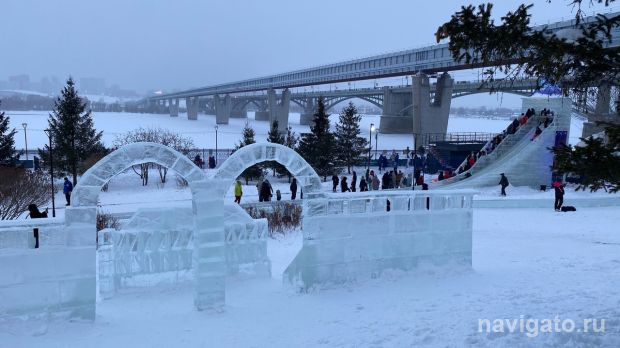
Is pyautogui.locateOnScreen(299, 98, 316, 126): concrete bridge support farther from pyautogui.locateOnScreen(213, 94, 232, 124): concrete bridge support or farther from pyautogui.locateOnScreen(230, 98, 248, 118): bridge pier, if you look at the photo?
pyautogui.locateOnScreen(230, 98, 248, 118): bridge pier

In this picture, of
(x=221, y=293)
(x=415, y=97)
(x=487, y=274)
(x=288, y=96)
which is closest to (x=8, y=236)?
(x=221, y=293)

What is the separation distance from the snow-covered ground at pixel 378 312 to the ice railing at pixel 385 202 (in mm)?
1099

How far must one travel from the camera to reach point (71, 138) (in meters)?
27.4

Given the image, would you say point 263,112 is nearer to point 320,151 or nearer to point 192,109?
point 192,109

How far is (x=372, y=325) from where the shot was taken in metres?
6.47

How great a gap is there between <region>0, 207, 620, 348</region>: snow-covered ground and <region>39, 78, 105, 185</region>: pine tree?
21049mm

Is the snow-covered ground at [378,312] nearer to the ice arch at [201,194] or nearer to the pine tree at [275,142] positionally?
the ice arch at [201,194]

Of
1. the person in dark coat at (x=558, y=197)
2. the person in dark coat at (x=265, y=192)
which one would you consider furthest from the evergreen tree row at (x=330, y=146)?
the person in dark coat at (x=558, y=197)

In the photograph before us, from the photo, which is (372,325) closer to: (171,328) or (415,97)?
(171,328)

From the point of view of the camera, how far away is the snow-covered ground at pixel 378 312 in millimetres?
5984

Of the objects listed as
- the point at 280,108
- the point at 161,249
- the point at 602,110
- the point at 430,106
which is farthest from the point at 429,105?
the point at 161,249

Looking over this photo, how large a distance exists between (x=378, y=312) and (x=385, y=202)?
1918mm

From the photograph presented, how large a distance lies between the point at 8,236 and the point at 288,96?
236ft

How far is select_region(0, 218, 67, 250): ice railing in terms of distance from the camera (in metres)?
6.27
